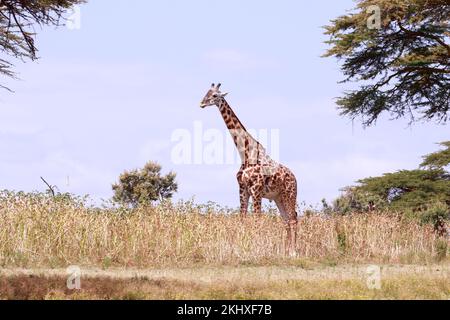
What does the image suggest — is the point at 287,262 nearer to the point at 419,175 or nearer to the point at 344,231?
the point at 344,231

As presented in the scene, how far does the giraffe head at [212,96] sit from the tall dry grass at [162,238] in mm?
3334

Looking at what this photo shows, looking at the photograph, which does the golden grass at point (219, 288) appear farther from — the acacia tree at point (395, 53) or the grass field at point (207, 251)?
the acacia tree at point (395, 53)

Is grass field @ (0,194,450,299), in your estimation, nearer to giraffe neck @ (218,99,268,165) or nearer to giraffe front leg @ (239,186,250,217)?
giraffe front leg @ (239,186,250,217)

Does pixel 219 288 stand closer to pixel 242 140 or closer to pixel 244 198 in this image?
pixel 244 198

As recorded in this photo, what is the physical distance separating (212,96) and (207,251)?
556 centimetres

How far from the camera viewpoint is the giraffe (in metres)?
19.6

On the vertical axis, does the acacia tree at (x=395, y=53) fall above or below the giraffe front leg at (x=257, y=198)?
above

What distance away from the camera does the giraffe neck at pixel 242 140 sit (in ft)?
66.5

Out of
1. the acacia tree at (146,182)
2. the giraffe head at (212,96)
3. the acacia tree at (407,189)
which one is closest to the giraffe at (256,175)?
the giraffe head at (212,96)

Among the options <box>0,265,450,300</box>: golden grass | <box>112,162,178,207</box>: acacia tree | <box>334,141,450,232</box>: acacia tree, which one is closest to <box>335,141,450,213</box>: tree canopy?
<box>334,141,450,232</box>: acacia tree

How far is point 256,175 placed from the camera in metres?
19.7
